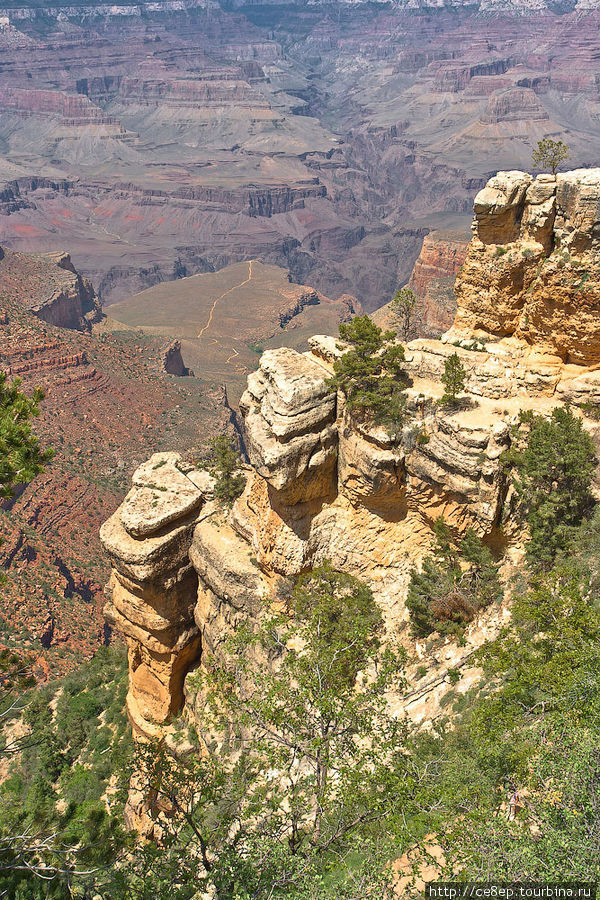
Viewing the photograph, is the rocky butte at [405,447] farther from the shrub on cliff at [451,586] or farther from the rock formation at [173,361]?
the rock formation at [173,361]

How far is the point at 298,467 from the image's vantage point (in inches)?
947

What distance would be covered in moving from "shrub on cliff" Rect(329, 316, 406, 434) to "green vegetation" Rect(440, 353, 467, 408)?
157 centimetres

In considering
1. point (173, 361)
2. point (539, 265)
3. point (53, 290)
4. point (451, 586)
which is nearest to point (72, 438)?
point (173, 361)

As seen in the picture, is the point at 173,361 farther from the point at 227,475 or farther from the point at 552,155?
the point at 552,155

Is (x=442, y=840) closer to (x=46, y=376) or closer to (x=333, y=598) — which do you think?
(x=333, y=598)

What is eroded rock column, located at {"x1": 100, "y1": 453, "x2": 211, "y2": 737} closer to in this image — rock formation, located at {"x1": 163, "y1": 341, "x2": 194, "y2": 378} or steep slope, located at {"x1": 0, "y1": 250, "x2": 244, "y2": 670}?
steep slope, located at {"x1": 0, "y1": 250, "x2": 244, "y2": 670}

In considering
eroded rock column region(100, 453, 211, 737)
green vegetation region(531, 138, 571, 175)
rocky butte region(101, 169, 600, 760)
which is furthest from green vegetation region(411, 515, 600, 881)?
green vegetation region(531, 138, 571, 175)

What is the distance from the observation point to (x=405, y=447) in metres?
23.8

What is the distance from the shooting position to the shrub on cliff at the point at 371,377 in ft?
78.3

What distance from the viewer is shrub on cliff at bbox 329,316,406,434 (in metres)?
23.9

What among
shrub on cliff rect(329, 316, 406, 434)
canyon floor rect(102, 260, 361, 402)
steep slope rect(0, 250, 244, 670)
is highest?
shrub on cliff rect(329, 316, 406, 434)

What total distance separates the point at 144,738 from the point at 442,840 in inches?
817

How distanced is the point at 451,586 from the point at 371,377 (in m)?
7.95

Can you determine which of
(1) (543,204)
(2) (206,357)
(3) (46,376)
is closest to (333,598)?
(1) (543,204)
